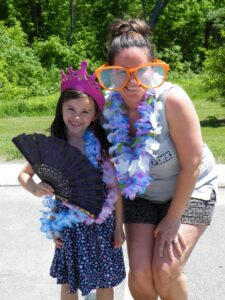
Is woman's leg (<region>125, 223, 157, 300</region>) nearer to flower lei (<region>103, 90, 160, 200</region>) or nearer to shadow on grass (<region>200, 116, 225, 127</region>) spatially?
flower lei (<region>103, 90, 160, 200</region>)

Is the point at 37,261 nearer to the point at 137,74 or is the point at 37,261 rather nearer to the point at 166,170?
the point at 166,170

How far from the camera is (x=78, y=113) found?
2.96 metres

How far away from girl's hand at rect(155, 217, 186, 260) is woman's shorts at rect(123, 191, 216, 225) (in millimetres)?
127

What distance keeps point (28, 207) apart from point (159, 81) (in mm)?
3230

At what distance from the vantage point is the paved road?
150 inches

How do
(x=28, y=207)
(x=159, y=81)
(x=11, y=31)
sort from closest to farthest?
(x=159, y=81) → (x=28, y=207) → (x=11, y=31)

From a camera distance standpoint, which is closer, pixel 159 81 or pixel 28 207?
pixel 159 81

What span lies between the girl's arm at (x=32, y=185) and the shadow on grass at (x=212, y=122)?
11.5 metres

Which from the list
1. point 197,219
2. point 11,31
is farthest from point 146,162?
point 11,31

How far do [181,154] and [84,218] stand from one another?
63 cm

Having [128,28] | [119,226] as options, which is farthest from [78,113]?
[119,226]

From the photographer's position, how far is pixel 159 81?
289 cm

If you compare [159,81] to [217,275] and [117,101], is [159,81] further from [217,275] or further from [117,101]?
[217,275]

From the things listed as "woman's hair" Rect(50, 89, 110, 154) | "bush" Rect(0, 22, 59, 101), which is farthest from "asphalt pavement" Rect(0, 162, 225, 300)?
"bush" Rect(0, 22, 59, 101)
